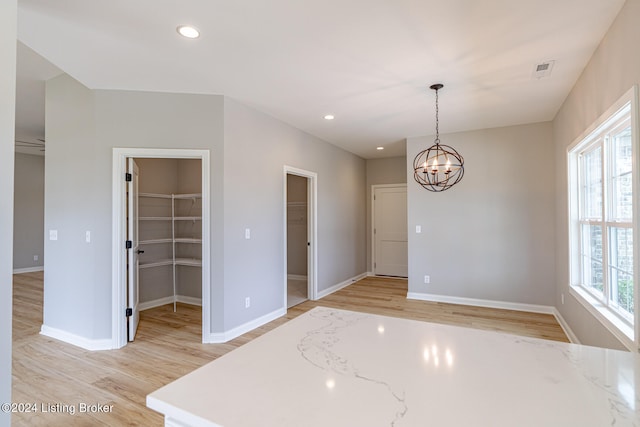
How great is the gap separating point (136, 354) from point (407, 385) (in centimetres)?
313

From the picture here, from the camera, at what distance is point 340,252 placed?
5.95 m

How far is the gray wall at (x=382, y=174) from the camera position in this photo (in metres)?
6.73

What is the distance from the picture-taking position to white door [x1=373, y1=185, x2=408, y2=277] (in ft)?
22.1

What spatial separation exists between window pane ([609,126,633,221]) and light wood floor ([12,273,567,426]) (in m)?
1.77

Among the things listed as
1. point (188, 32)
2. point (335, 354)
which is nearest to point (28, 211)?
point (188, 32)

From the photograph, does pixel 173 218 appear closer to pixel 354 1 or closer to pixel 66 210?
pixel 66 210

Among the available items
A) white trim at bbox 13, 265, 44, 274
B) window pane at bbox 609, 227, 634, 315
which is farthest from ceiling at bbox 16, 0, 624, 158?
white trim at bbox 13, 265, 44, 274

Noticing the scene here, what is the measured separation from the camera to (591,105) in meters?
2.65

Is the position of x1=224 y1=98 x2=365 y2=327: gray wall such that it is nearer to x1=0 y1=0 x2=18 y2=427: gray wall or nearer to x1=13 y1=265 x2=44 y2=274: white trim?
x1=0 y1=0 x2=18 y2=427: gray wall

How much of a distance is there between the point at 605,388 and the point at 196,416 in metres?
0.99

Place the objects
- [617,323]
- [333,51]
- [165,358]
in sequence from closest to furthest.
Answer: [617,323], [333,51], [165,358]

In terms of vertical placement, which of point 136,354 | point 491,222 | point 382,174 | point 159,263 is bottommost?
point 136,354

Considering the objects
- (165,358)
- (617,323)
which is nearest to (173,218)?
(165,358)

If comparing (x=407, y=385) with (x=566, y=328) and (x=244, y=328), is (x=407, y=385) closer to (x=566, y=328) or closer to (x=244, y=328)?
(x=244, y=328)
